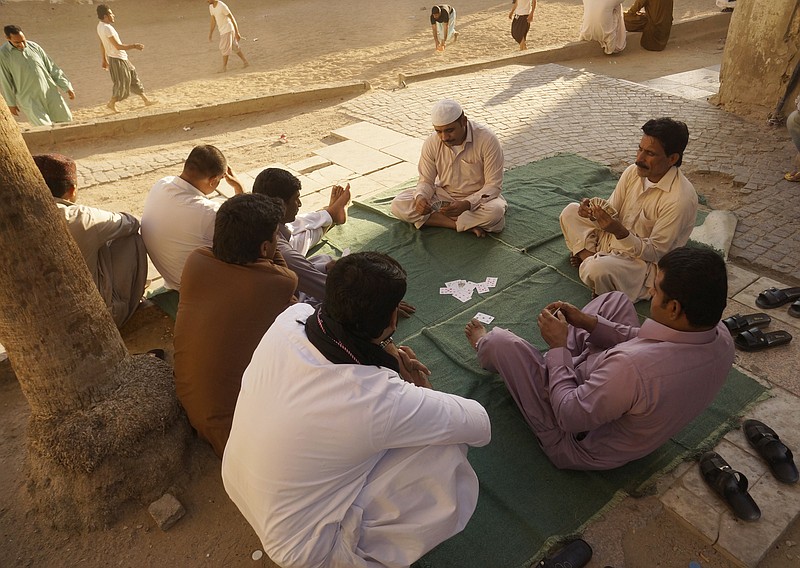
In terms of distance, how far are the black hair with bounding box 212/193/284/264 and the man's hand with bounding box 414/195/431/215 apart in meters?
2.43

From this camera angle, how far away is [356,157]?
728cm

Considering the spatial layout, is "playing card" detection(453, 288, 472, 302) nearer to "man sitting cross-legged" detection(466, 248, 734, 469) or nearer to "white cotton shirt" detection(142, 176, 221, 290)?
"man sitting cross-legged" detection(466, 248, 734, 469)

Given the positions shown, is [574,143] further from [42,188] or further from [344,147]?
[42,188]

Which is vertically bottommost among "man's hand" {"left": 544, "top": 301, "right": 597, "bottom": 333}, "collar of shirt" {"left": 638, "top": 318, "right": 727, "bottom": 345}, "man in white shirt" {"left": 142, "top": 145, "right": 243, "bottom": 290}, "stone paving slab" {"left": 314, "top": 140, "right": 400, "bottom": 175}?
"stone paving slab" {"left": 314, "top": 140, "right": 400, "bottom": 175}

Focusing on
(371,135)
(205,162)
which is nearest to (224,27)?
(371,135)

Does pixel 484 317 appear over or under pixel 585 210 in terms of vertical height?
under

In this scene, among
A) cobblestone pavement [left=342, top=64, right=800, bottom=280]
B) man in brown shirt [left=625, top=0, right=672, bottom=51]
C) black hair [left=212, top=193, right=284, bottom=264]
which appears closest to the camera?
black hair [left=212, top=193, right=284, bottom=264]

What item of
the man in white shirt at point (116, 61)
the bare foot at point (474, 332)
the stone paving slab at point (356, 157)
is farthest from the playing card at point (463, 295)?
the man in white shirt at point (116, 61)

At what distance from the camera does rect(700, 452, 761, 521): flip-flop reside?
272cm

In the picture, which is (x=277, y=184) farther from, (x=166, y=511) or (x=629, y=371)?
(x=629, y=371)

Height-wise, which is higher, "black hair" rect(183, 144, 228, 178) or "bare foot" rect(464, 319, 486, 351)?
"black hair" rect(183, 144, 228, 178)

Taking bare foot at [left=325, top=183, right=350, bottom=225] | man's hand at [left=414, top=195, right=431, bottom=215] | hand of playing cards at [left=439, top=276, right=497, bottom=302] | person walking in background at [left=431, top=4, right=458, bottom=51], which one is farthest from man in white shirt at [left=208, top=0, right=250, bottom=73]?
hand of playing cards at [left=439, top=276, right=497, bottom=302]

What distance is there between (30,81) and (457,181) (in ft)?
24.6

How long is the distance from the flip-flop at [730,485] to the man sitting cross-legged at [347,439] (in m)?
1.49
